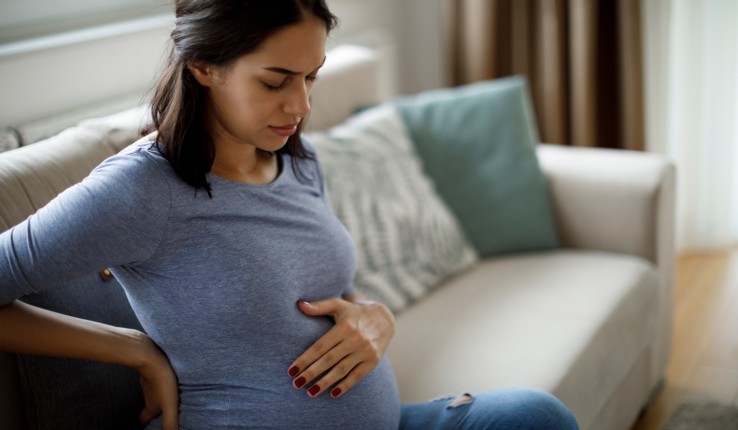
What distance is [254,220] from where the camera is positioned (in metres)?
1.28

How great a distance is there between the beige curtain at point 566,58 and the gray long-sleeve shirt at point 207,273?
200cm

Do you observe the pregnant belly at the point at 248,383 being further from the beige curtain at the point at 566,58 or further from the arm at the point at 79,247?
the beige curtain at the point at 566,58

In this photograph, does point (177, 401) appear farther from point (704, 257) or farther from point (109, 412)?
point (704, 257)

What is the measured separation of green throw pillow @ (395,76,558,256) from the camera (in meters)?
2.27

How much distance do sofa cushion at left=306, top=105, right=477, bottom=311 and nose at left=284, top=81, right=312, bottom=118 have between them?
2.02 ft

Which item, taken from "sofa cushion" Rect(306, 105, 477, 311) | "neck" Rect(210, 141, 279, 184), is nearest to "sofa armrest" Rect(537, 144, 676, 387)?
"sofa cushion" Rect(306, 105, 477, 311)

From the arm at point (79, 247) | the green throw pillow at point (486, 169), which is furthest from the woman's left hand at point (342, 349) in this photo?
the green throw pillow at point (486, 169)

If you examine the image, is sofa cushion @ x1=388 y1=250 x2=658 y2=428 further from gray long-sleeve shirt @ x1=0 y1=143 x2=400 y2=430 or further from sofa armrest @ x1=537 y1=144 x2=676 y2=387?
gray long-sleeve shirt @ x1=0 y1=143 x2=400 y2=430

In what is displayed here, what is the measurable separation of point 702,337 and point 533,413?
4.63 ft

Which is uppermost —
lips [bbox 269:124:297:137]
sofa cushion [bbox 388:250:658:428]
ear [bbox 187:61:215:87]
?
ear [bbox 187:61:215:87]

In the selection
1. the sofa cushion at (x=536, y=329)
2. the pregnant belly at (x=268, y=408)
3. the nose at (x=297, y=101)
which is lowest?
the sofa cushion at (x=536, y=329)

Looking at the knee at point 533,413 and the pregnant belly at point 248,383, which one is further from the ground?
the pregnant belly at point 248,383

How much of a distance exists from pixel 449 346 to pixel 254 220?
0.66m

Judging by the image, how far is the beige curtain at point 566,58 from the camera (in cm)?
305
